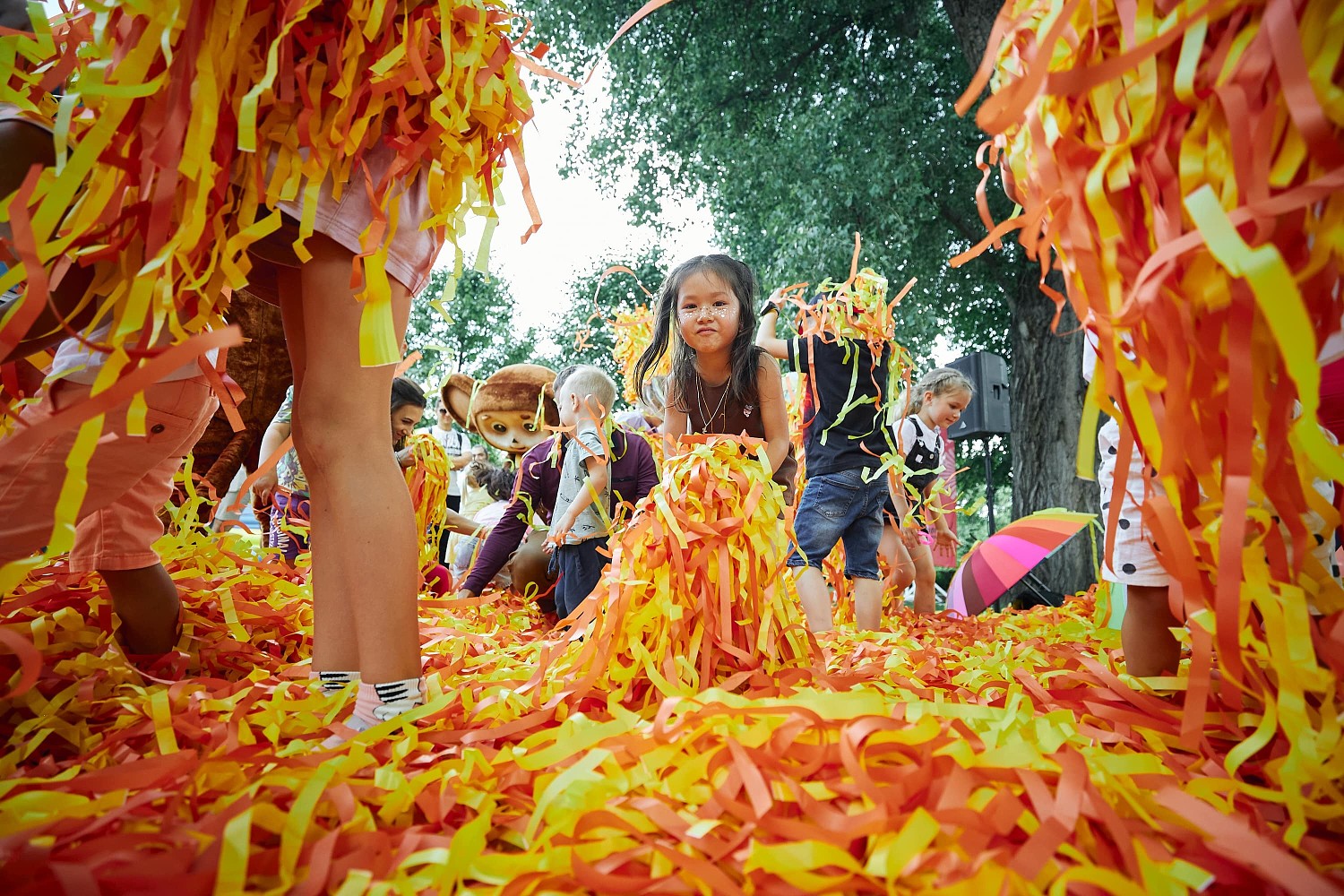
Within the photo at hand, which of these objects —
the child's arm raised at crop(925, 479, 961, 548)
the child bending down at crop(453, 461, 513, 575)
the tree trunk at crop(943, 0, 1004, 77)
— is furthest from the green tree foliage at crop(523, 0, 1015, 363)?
the child bending down at crop(453, 461, 513, 575)

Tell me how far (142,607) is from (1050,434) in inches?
219

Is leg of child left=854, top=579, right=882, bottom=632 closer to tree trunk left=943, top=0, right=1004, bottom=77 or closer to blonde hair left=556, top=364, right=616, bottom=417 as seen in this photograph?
blonde hair left=556, top=364, right=616, bottom=417

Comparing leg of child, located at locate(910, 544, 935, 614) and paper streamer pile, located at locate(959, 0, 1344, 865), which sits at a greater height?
paper streamer pile, located at locate(959, 0, 1344, 865)

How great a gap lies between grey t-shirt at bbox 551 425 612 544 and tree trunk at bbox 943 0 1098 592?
12.3 ft

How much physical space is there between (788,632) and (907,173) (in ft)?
18.5

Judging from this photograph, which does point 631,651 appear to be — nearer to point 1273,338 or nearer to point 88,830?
point 88,830

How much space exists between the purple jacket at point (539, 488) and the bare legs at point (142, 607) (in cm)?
171

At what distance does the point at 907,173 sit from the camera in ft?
20.9

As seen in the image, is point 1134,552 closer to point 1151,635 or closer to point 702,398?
point 1151,635

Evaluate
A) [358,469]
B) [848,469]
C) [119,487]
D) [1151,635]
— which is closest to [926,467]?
[848,469]

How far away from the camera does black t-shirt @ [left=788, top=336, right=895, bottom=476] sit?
313 centimetres

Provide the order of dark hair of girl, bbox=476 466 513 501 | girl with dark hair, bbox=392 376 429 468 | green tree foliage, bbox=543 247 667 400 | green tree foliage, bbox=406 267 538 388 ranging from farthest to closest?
green tree foliage, bbox=406 267 538 388, green tree foliage, bbox=543 247 667 400, dark hair of girl, bbox=476 466 513 501, girl with dark hair, bbox=392 376 429 468

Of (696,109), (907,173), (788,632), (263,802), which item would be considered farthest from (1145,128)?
(696,109)

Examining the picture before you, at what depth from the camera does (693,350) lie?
2.56m
